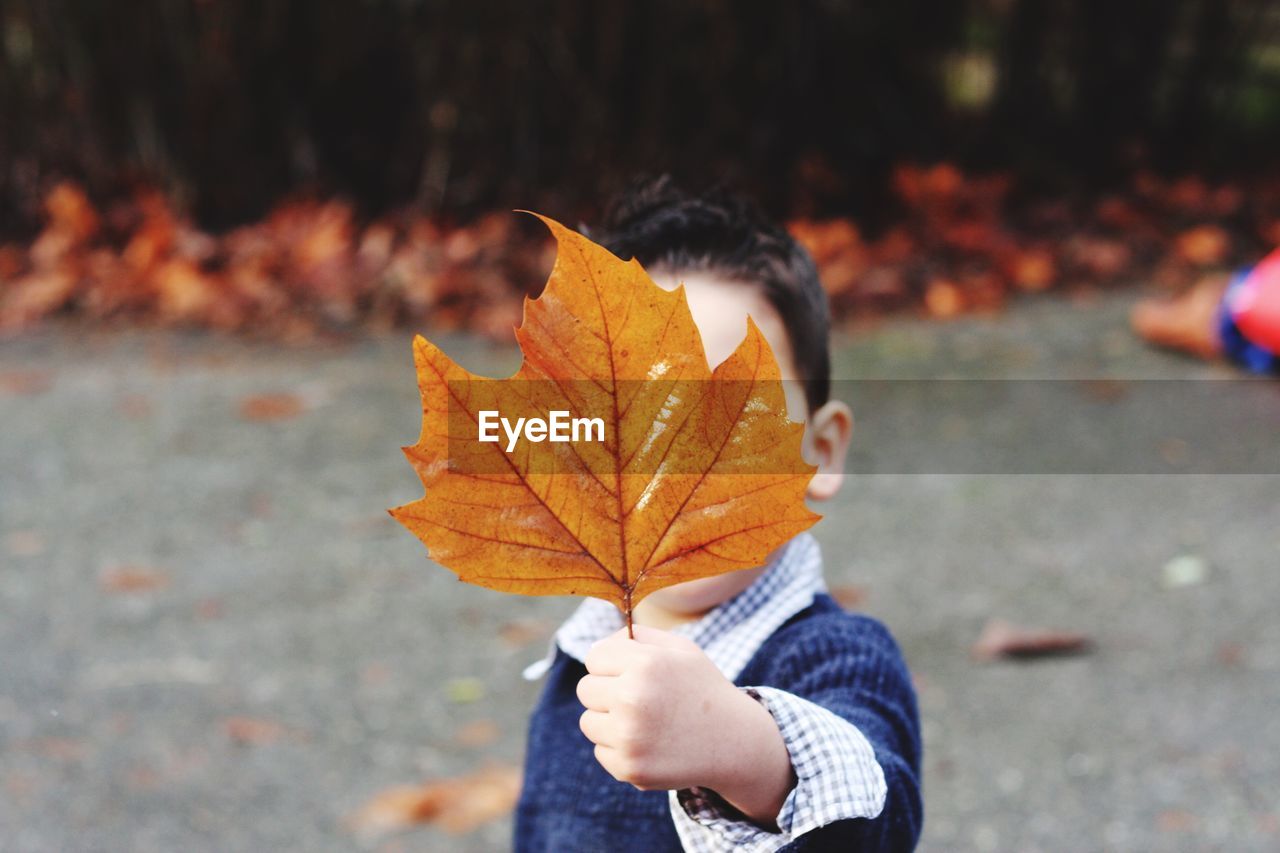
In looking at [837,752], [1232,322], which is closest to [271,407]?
[1232,322]

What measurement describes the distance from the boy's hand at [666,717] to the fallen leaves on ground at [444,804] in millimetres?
1836

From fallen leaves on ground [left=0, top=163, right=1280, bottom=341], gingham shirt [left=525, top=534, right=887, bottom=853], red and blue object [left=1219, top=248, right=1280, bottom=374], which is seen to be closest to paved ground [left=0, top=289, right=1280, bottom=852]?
red and blue object [left=1219, top=248, right=1280, bottom=374]

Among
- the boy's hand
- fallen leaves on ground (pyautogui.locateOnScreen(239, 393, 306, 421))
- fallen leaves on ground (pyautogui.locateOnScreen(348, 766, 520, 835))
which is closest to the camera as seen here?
the boy's hand

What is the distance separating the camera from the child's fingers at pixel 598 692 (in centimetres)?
79

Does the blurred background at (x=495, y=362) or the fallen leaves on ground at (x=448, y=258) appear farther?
the fallen leaves on ground at (x=448, y=258)

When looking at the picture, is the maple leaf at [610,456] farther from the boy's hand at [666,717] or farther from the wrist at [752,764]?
the wrist at [752,764]

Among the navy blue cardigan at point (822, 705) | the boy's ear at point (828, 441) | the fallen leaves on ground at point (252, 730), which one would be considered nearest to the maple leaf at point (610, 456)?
the navy blue cardigan at point (822, 705)

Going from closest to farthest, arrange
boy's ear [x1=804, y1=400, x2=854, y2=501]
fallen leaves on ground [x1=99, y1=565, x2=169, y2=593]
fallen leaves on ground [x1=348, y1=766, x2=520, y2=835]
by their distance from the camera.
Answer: boy's ear [x1=804, y1=400, x2=854, y2=501], fallen leaves on ground [x1=348, y1=766, x2=520, y2=835], fallen leaves on ground [x1=99, y1=565, x2=169, y2=593]

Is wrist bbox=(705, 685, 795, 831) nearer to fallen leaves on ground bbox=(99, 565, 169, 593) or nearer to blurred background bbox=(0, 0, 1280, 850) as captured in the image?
blurred background bbox=(0, 0, 1280, 850)

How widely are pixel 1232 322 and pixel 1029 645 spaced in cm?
187

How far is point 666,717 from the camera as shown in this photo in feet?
2.63

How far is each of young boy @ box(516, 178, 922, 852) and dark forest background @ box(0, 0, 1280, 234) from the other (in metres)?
3.92

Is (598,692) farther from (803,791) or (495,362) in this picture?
(495,362)

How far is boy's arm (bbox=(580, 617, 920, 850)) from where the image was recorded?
A: 2.85 feet
